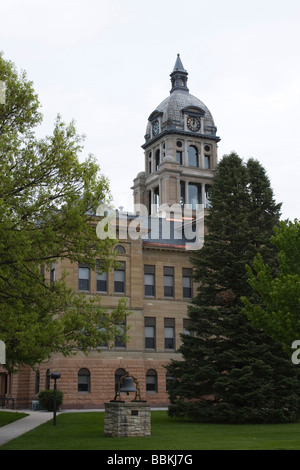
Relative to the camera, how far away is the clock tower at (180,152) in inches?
3794

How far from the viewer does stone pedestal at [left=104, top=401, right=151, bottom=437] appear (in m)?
25.1

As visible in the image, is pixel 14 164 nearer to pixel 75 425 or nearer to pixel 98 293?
pixel 75 425

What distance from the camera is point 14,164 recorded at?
920 inches

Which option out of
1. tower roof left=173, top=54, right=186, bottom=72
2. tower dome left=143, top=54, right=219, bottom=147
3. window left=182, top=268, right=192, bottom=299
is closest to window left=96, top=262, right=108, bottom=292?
window left=182, top=268, right=192, bottom=299

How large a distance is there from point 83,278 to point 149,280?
6338 mm

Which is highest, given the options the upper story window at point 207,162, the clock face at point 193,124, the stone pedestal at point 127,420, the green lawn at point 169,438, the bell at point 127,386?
the clock face at point 193,124

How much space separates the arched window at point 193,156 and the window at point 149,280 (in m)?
48.3

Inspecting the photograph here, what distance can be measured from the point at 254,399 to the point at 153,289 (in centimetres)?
2259

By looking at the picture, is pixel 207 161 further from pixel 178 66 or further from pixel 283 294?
pixel 283 294

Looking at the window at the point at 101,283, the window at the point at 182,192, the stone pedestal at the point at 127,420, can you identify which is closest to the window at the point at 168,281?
the window at the point at 101,283

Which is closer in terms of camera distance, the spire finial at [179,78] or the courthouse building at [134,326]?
the courthouse building at [134,326]

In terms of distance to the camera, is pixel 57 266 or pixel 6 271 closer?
pixel 6 271

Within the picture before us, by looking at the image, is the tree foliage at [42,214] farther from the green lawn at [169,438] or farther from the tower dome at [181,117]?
the tower dome at [181,117]
